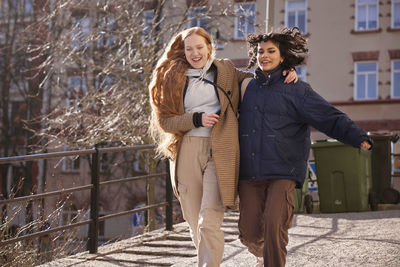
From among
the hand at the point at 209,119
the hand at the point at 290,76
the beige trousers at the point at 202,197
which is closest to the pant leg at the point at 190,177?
the beige trousers at the point at 202,197

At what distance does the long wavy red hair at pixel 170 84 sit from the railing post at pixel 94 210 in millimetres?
2320

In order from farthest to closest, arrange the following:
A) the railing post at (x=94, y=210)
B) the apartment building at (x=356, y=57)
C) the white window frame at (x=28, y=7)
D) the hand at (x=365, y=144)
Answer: the white window frame at (x=28, y=7), the apartment building at (x=356, y=57), the railing post at (x=94, y=210), the hand at (x=365, y=144)

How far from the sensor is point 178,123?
4781 millimetres

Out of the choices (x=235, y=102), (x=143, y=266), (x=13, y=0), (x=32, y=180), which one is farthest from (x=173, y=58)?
(x=13, y=0)

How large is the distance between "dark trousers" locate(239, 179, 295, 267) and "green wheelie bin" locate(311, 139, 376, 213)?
675 cm

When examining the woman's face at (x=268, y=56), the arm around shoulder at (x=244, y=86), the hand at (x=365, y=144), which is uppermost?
the woman's face at (x=268, y=56)

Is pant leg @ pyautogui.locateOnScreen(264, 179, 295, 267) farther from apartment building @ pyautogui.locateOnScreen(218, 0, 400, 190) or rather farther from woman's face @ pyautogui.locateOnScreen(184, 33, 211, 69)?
apartment building @ pyautogui.locateOnScreen(218, 0, 400, 190)

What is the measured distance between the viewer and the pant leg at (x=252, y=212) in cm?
474

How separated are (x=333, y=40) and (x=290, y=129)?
23.1 meters

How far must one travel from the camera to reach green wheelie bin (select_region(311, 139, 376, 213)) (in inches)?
446

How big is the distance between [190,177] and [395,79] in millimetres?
22886

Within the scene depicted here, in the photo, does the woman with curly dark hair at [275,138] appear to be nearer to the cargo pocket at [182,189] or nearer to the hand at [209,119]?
the hand at [209,119]

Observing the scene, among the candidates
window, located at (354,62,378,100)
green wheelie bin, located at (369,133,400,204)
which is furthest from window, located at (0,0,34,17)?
green wheelie bin, located at (369,133,400,204)

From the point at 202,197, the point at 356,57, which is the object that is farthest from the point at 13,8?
the point at 202,197
